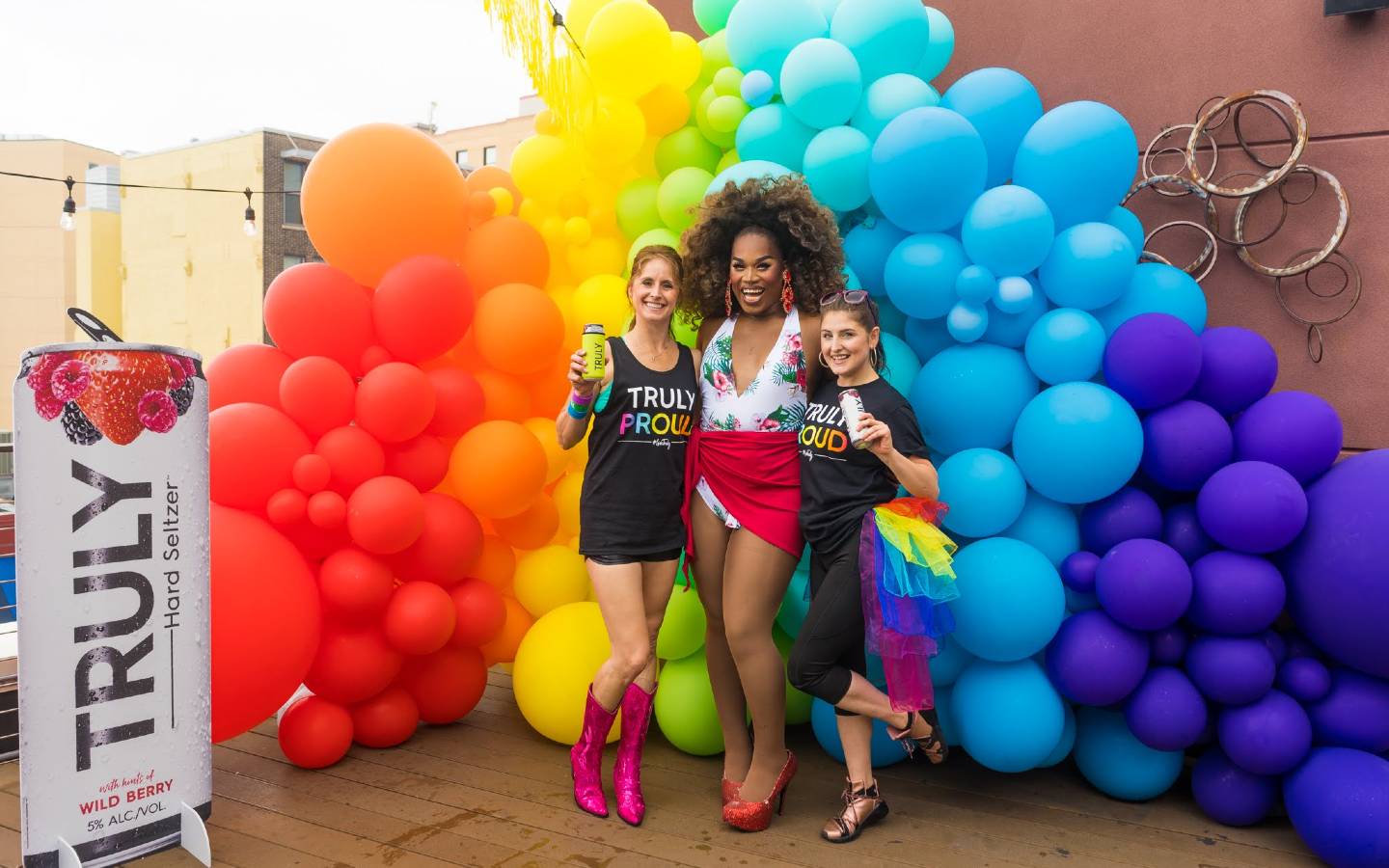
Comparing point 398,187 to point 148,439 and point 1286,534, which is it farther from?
point 1286,534

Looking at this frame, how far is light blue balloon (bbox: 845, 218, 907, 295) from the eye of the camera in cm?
302

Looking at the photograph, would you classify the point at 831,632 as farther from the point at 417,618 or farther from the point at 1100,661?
the point at 417,618

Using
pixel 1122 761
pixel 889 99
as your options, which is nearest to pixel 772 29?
pixel 889 99

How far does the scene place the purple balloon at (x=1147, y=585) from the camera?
2.53m

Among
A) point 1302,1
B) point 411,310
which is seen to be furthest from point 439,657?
point 1302,1

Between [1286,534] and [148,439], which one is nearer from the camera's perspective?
[148,439]

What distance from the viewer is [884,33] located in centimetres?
298

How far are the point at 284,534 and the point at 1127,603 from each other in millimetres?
2535

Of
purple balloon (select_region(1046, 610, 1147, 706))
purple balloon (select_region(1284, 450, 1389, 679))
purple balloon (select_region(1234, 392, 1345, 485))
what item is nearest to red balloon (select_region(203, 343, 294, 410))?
purple balloon (select_region(1046, 610, 1147, 706))

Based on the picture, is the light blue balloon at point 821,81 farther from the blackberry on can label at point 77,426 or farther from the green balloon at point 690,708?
the blackberry on can label at point 77,426

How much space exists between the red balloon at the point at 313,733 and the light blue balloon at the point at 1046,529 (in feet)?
7.45

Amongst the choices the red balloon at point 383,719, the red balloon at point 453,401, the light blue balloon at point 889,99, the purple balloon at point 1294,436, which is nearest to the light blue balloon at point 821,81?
the light blue balloon at point 889,99

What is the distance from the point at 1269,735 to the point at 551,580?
7.62 feet

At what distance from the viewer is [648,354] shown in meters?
2.82
